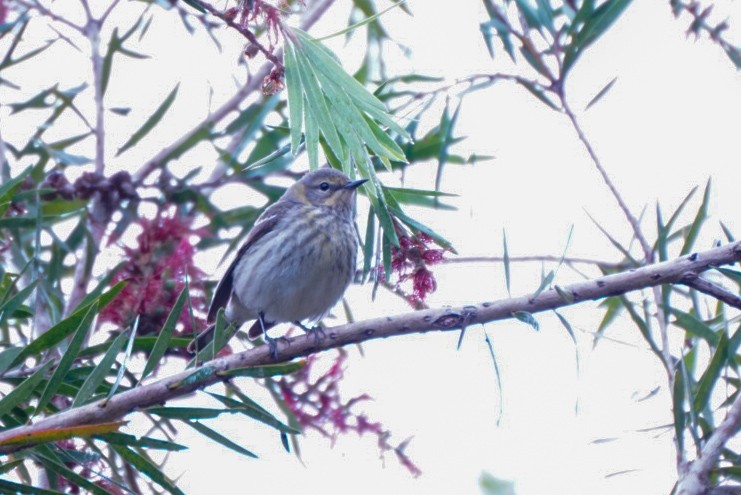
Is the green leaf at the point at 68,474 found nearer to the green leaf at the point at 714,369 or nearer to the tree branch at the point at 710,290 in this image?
the tree branch at the point at 710,290

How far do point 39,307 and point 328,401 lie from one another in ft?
2.49

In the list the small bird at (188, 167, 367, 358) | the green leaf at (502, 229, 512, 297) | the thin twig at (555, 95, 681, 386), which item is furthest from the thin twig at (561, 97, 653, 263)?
the small bird at (188, 167, 367, 358)

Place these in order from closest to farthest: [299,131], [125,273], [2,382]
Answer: [299,131]
[2,382]
[125,273]

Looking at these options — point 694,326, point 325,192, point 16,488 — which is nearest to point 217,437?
point 16,488

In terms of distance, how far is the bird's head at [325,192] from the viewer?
4594 mm

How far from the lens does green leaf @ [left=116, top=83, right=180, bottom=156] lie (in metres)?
3.80

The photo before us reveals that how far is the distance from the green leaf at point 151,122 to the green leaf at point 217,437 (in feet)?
7.05

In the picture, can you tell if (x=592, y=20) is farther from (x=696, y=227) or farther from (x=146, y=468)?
(x=146, y=468)

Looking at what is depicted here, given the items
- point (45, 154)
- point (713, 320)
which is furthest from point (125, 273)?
point (713, 320)

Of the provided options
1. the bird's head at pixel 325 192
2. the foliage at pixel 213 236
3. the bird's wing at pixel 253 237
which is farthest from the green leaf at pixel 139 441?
the bird's head at pixel 325 192

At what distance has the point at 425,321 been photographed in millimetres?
1805

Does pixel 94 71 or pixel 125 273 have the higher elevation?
pixel 94 71

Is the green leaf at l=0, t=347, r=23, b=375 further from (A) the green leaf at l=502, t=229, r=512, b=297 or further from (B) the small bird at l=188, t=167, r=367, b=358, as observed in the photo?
(B) the small bird at l=188, t=167, r=367, b=358

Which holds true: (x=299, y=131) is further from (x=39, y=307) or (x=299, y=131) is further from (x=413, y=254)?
(x=39, y=307)
